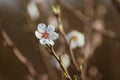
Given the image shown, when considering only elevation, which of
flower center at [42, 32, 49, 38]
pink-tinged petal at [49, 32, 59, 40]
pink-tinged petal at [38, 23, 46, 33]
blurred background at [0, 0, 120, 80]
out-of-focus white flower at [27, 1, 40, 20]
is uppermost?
blurred background at [0, 0, 120, 80]

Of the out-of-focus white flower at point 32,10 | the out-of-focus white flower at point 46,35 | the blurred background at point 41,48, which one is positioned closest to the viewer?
the out-of-focus white flower at point 46,35

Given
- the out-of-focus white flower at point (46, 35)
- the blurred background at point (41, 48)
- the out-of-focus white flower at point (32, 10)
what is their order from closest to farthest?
the out-of-focus white flower at point (46, 35), the out-of-focus white flower at point (32, 10), the blurred background at point (41, 48)

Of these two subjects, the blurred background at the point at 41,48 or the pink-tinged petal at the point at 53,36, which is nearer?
the pink-tinged petal at the point at 53,36

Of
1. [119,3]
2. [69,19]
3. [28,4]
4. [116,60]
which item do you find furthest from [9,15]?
[119,3]

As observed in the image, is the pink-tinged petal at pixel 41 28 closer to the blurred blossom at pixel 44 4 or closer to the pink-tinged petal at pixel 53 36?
the pink-tinged petal at pixel 53 36

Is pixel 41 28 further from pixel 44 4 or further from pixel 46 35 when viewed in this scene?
pixel 44 4

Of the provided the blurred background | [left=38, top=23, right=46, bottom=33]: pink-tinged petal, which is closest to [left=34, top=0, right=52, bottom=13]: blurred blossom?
the blurred background

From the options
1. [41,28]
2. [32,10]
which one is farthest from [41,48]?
[41,28]

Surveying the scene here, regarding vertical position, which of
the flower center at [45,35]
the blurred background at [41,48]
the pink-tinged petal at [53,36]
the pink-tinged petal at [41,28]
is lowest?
the pink-tinged petal at [53,36]

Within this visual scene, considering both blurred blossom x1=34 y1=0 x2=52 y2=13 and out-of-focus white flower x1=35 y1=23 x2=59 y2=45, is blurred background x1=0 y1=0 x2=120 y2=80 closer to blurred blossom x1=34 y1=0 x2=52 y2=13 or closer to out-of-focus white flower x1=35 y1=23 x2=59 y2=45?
blurred blossom x1=34 y1=0 x2=52 y2=13

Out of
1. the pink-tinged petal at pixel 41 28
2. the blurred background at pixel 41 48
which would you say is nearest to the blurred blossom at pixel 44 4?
the blurred background at pixel 41 48
